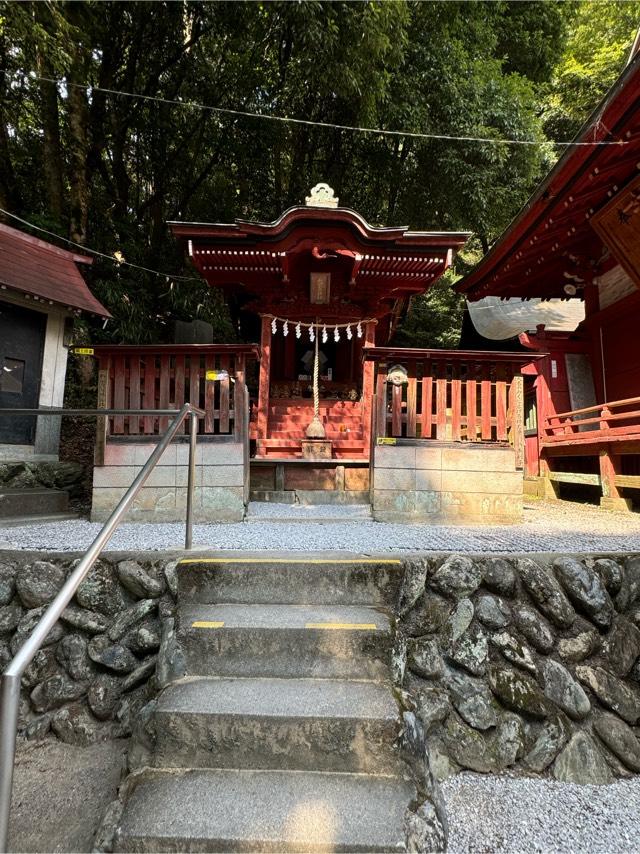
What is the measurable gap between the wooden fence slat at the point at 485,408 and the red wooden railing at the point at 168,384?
2303mm

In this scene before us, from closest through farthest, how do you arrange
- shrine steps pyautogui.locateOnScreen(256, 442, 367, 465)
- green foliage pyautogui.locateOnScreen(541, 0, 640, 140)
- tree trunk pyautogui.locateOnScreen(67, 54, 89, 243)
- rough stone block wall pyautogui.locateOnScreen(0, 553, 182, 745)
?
rough stone block wall pyautogui.locateOnScreen(0, 553, 182, 745)
shrine steps pyautogui.locateOnScreen(256, 442, 367, 465)
tree trunk pyautogui.locateOnScreen(67, 54, 89, 243)
green foliage pyautogui.locateOnScreen(541, 0, 640, 140)

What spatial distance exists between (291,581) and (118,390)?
2.80 meters

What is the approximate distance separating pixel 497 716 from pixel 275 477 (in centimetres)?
387

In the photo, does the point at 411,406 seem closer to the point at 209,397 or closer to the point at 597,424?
the point at 209,397

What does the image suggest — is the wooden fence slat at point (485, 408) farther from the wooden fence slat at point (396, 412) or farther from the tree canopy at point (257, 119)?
the tree canopy at point (257, 119)

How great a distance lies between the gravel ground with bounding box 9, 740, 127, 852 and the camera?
5.75ft

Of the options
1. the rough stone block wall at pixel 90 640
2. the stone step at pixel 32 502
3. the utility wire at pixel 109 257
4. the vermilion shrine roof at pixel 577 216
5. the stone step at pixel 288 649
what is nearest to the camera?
the stone step at pixel 288 649

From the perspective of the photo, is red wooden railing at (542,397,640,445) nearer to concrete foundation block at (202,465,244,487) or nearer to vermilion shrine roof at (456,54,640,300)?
vermilion shrine roof at (456,54,640,300)

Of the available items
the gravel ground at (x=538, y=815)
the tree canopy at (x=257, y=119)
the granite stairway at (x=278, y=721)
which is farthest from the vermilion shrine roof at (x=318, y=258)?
the gravel ground at (x=538, y=815)

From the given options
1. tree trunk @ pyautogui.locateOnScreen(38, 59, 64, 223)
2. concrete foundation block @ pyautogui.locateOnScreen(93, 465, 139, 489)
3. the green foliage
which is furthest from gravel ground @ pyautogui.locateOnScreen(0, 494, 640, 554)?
the green foliage

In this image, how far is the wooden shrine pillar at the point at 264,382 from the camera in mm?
6543

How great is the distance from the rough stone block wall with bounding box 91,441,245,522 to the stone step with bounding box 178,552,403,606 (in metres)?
1.64

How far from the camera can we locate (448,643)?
239 cm

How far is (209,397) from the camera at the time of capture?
14.0 feet
